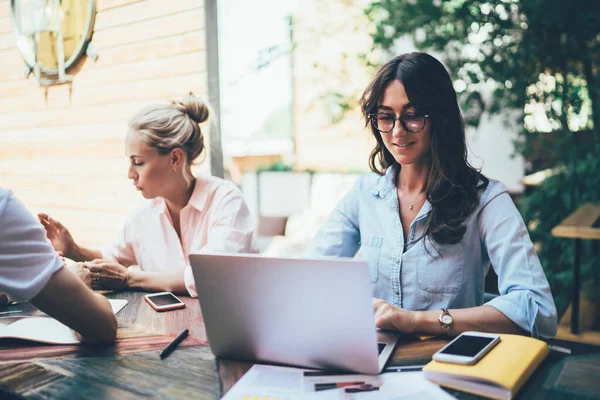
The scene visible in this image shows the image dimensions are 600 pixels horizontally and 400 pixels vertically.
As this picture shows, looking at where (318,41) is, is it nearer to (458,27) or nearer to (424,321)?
(458,27)

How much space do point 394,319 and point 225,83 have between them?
5.99 feet

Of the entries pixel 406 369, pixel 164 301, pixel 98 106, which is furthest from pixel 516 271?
pixel 98 106

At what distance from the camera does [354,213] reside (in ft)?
5.64

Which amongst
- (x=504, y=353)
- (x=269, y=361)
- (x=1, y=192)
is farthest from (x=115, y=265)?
(x=504, y=353)

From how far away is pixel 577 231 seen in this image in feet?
9.34

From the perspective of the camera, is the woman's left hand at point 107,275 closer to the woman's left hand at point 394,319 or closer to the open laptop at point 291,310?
the open laptop at point 291,310

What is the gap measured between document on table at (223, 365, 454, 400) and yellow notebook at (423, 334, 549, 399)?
0.10 feet

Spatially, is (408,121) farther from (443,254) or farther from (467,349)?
(467,349)

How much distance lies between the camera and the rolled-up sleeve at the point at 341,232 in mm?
1700

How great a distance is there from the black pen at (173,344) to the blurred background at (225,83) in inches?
54.8

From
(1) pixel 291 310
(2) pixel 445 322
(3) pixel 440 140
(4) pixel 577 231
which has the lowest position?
(4) pixel 577 231

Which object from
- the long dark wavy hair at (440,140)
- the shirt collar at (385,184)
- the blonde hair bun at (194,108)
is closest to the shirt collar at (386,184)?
the shirt collar at (385,184)

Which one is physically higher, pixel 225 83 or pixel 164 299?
pixel 225 83

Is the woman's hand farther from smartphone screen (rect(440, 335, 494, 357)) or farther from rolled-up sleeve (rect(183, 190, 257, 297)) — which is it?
smartphone screen (rect(440, 335, 494, 357))
